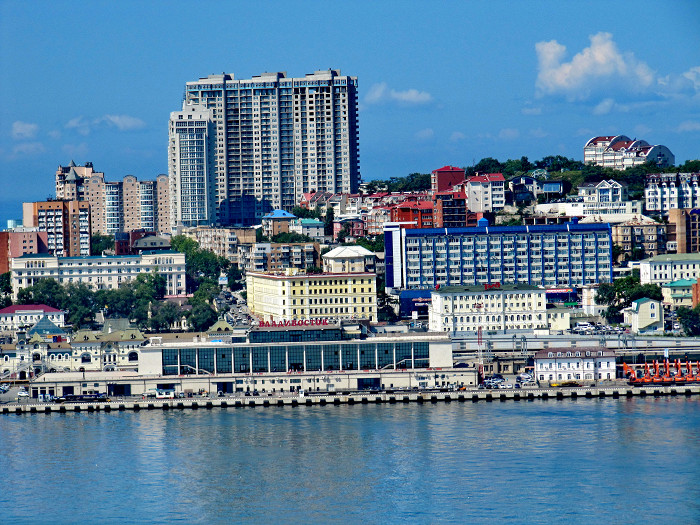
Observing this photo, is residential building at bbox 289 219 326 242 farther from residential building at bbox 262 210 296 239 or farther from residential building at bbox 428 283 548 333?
residential building at bbox 428 283 548 333

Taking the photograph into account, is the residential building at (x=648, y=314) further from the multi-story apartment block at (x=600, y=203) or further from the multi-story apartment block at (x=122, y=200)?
the multi-story apartment block at (x=122, y=200)

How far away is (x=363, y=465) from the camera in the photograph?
24.6 m

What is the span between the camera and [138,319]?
147 feet

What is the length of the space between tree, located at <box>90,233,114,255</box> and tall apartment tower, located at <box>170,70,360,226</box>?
3651 mm

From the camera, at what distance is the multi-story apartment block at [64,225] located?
53.5 meters

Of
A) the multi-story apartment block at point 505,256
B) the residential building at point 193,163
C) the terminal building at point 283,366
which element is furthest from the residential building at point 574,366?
the residential building at point 193,163

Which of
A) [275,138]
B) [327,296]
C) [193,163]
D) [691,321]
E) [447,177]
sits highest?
[275,138]

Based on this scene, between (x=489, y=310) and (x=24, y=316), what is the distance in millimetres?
12950

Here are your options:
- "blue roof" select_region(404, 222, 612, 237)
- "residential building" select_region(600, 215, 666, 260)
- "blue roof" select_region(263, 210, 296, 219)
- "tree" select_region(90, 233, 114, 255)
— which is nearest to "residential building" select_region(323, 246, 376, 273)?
"blue roof" select_region(404, 222, 612, 237)

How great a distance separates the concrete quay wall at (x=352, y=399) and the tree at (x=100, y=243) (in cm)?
2687

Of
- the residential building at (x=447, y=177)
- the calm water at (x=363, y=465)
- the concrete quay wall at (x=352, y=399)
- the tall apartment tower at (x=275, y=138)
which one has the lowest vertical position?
the calm water at (x=363, y=465)

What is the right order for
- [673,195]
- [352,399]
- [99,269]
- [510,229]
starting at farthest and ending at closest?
1. [673,195]
2. [99,269]
3. [510,229]
4. [352,399]

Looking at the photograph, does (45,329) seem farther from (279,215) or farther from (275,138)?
(275,138)

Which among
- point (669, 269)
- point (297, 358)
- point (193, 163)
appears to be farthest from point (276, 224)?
point (297, 358)
